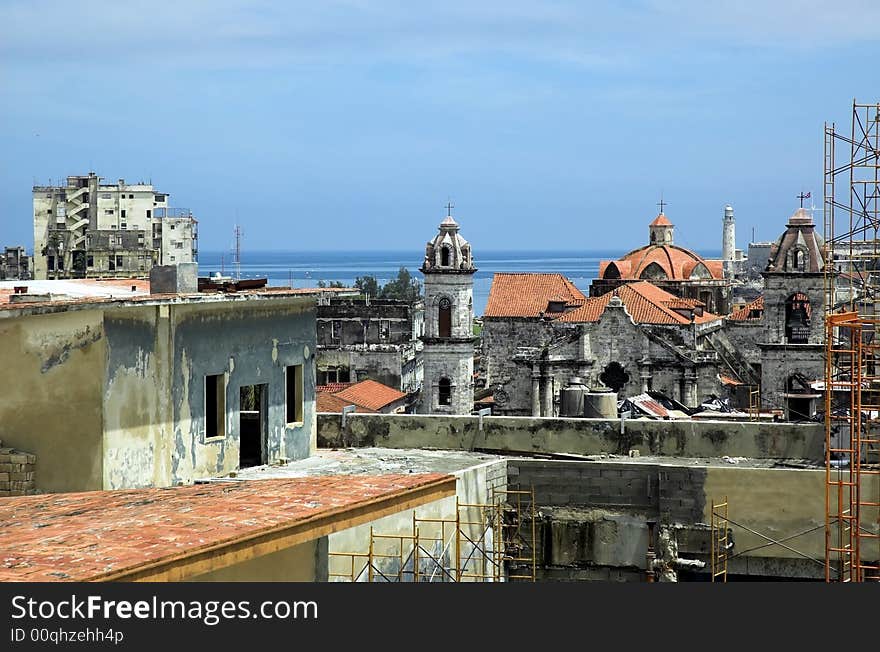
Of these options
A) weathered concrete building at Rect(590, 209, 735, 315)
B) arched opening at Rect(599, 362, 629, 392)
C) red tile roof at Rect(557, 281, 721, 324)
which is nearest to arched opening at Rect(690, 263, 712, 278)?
weathered concrete building at Rect(590, 209, 735, 315)

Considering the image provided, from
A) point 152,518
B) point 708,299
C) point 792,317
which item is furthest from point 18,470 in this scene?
point 708,299

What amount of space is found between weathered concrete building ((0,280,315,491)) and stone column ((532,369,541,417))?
1240 inches

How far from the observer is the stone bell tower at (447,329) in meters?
53.2

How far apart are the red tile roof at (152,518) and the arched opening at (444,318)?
37291 mm

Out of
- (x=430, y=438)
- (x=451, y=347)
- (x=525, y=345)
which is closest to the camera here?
(x=430, y=438)

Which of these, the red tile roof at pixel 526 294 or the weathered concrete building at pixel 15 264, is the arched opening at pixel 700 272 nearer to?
the red tile roof at pixel 526 294

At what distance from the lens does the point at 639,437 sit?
896 inches

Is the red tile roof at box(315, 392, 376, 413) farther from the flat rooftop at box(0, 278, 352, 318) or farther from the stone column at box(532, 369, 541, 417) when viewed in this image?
the flat rooftop at box(0, 278, 352, 318)

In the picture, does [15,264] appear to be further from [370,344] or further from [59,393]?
[59,393]

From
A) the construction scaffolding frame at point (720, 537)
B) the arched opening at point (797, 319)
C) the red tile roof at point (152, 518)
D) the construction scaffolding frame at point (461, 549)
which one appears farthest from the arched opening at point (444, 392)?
the red tile roof at point (152, 518)

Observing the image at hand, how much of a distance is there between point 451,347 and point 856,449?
3350 cm

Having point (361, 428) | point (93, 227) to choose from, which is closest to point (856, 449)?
point (361, 428)

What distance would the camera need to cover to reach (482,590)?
1180 centimetres

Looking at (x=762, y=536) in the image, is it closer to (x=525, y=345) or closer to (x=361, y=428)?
(x=361, y=428)
